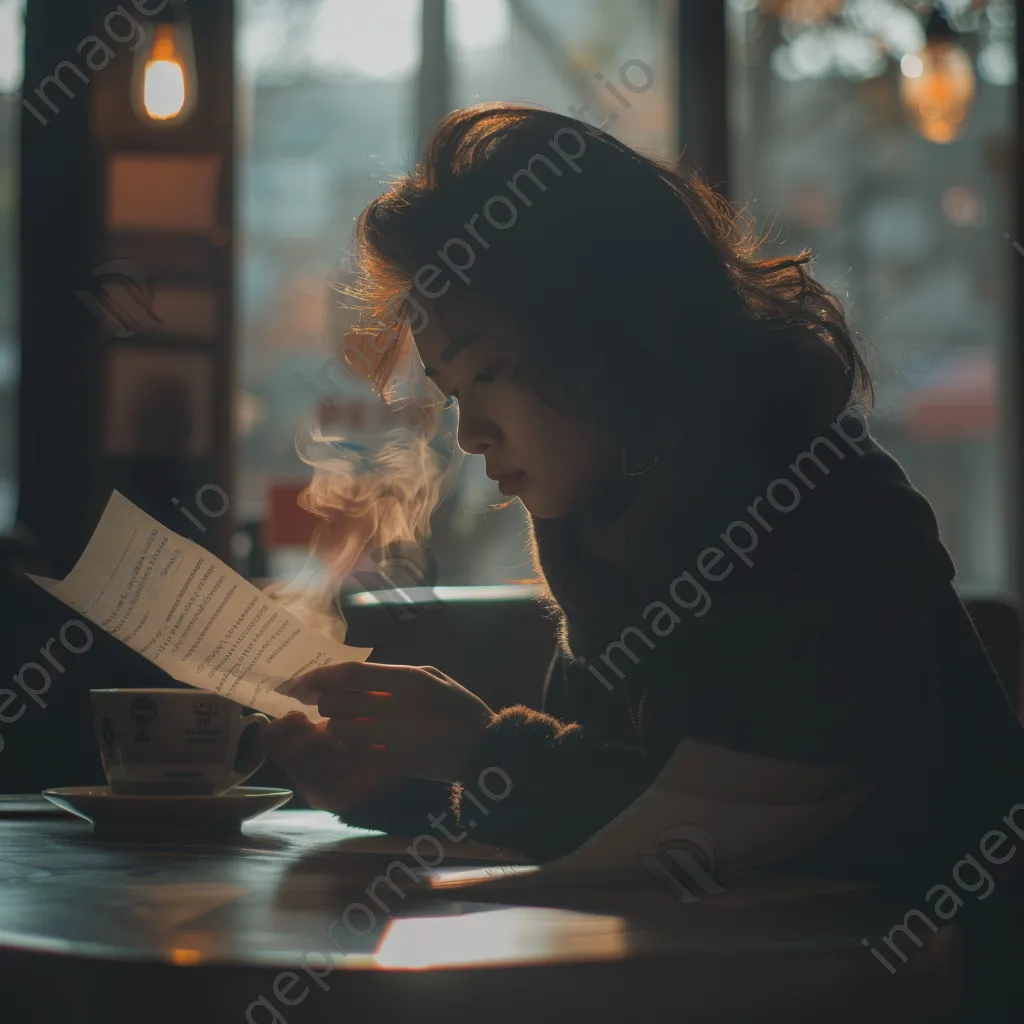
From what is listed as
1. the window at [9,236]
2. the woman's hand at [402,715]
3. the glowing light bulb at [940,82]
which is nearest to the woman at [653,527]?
the woman's hand at [402,715]

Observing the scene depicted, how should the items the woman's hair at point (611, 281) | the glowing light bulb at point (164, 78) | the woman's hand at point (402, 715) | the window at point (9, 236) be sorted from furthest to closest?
the window at point (9, 236)
the glowing light bulb at point (164, 78)
the woman's hair at point (611, 281)
the woman's hand at point (402, 715)

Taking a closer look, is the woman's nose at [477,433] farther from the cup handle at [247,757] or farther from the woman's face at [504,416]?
the cup handle at [247,757]

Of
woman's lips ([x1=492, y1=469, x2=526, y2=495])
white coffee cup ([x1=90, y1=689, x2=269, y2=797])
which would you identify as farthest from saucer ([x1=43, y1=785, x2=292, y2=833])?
woman's lips ([x1=492, y1=469, x2=526, y2=495])

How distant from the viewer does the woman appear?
2.58ft

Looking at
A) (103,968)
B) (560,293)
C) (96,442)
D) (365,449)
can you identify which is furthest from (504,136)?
(96,442)

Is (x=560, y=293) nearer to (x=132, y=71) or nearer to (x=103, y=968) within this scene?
(x=103, y=968)

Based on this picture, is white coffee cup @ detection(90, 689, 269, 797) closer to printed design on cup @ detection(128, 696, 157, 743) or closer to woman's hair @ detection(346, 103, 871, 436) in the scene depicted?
printed design on cup @ detection(128, 696, 157, 743)

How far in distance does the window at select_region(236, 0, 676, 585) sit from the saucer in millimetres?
2920

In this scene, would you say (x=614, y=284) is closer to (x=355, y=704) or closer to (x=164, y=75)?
(x=355, y=704)

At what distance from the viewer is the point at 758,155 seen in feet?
14.4

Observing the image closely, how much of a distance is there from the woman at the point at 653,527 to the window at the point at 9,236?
2797mm

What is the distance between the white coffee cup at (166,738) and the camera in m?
0.97

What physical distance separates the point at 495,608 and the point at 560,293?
24.9 inches

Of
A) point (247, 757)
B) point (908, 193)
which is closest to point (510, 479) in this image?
point (247, 757)
